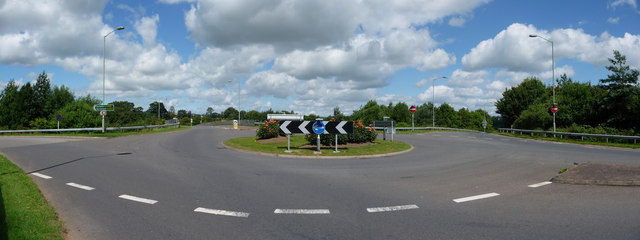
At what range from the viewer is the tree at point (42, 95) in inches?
1896

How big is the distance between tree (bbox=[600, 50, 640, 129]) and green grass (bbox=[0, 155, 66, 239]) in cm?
3644

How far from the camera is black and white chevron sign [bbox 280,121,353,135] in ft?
48.8

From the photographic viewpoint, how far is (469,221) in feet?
15.5

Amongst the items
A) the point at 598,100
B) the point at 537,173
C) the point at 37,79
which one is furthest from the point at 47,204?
the point at 37,79

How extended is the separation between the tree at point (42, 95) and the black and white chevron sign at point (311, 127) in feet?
164

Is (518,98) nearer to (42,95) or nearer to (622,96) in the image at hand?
(622,96)

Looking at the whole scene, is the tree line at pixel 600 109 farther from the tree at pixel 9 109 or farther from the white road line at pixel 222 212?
the tree at pixel 9 109

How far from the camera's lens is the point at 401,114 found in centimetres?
8681

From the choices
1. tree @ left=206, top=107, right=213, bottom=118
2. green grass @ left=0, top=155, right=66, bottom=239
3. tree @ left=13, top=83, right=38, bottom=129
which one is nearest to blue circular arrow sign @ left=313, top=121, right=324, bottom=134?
green grass @ left=0, top=155, right=66, bottom=239

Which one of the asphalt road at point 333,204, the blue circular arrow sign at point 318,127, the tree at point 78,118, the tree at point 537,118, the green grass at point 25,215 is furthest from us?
the tree at point 78,118

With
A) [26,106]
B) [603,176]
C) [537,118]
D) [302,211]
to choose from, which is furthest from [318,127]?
[26,106]

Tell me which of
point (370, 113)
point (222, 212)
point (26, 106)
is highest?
point (370, 113)

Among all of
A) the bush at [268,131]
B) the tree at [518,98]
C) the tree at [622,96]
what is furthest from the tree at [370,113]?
the bush at [268,131]

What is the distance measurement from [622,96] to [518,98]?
32587 millimetres
